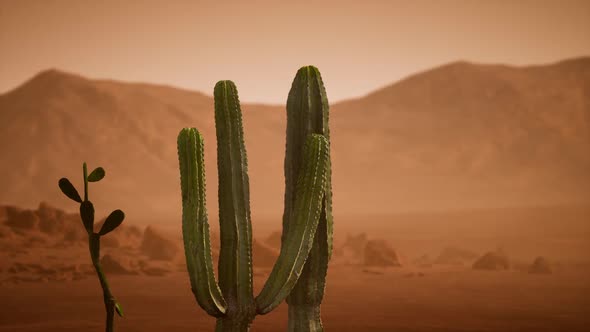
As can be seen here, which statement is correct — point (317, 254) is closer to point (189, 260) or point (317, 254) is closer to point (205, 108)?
point (189, 260)

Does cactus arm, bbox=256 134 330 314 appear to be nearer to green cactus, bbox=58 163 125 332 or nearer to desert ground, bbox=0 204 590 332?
green cactus, bbox=58 163 125 332

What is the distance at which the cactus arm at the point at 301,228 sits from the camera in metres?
7.52

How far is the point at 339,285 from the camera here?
18.0 m

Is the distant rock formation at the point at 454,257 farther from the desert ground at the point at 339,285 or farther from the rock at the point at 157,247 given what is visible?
the rock at the point at 157,247

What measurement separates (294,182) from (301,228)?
676mm

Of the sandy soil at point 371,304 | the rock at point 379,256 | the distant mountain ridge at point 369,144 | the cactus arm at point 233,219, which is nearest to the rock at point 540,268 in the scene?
the sandy soil at point 371,304

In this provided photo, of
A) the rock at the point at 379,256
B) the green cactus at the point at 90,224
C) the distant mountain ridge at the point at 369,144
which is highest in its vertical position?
the distant mountain ridge at the point at 369,144

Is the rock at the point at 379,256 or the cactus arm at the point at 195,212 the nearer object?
the cactus arm at the point at 195,212

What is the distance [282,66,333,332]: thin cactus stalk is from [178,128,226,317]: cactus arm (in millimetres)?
1295

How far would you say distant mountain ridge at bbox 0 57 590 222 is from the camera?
224 feet

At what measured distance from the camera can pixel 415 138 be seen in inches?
3231

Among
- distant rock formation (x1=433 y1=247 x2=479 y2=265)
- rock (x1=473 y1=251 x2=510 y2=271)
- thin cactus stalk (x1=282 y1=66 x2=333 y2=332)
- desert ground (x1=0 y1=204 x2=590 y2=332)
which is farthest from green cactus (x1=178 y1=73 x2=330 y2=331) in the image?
distant rock formation (x1=433 y1=247 x2=479 y2=265)

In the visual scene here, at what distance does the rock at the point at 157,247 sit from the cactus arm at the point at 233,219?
1507 cm

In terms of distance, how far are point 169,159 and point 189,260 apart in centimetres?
7101
